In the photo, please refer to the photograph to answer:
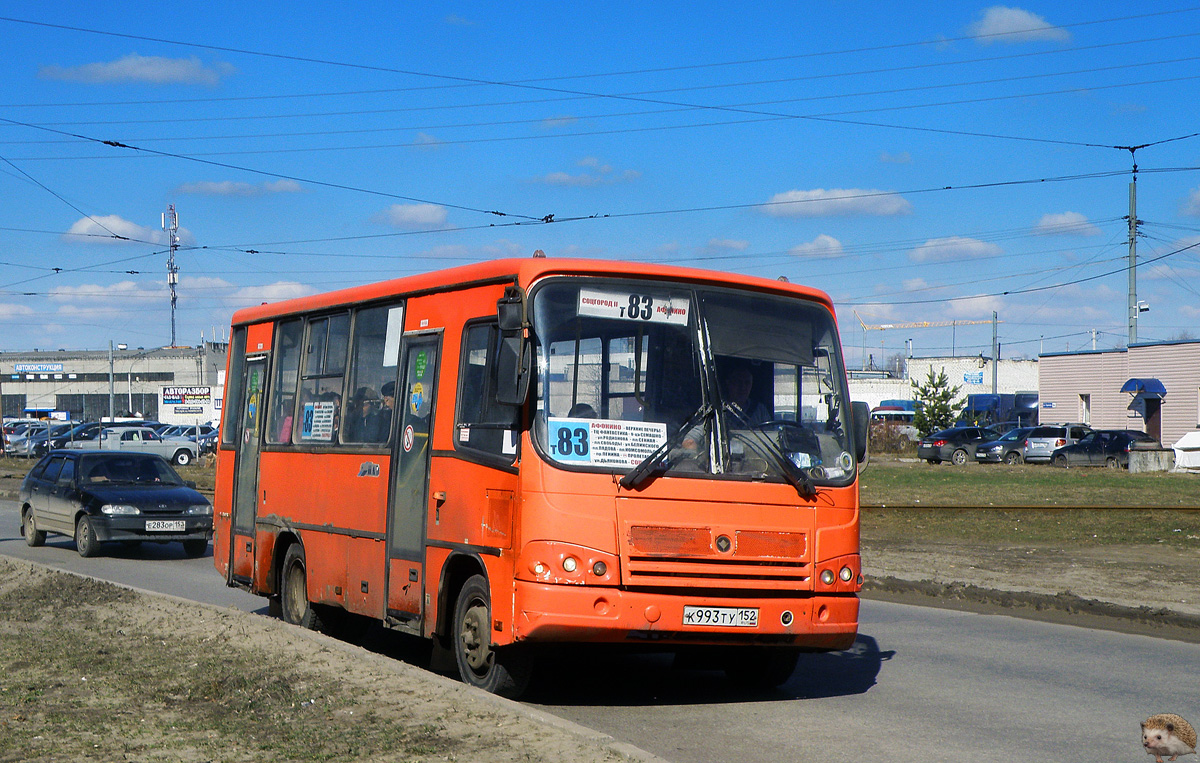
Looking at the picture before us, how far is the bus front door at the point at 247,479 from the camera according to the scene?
12.5m

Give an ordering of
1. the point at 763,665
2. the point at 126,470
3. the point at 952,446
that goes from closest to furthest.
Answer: the point at 763,665 < the point at 126,470 < the point at 952,446

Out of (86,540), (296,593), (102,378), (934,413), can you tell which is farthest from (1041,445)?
(102,378)

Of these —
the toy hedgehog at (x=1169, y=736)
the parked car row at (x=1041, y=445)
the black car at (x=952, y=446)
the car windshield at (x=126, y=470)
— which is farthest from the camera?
the black car at (x=952, y=446)

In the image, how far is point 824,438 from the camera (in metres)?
8.62

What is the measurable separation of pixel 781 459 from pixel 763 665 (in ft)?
5.78

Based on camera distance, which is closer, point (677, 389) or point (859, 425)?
point (677, 389)

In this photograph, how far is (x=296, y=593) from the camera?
1158cm

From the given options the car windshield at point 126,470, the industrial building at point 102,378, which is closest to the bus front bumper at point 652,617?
the car windshield at point 126,470

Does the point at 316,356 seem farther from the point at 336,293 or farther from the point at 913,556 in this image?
the point at 913,556

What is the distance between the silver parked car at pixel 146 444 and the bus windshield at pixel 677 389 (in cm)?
4785

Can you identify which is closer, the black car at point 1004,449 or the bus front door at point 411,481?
the bus front door at point 411,481

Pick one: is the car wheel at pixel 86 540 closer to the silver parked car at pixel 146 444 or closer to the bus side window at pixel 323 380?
the bus side window at pixel 323 380

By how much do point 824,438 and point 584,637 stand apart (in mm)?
2130

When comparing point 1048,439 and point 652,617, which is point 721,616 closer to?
point 652,617
